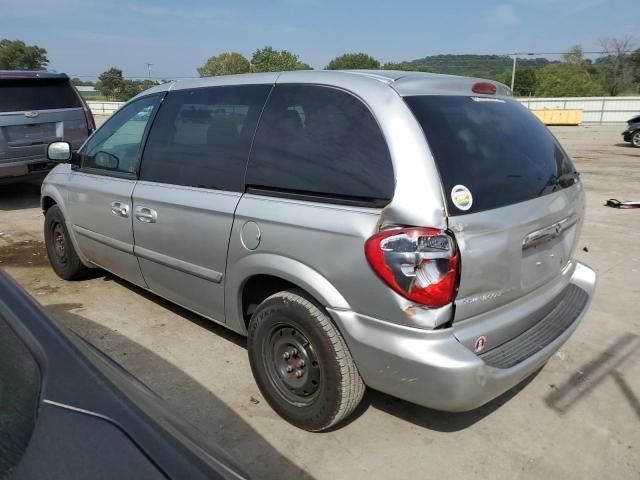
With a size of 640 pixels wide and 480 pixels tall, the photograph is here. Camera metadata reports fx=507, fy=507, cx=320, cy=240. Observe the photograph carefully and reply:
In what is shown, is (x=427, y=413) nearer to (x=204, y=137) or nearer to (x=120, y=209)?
(x=204, y=137)

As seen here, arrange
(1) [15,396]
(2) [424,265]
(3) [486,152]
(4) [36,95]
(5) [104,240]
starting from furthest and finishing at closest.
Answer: (4) [36,95], (5) [104,240], (3) [486,152], (2) [424,265], (1) [15,396]

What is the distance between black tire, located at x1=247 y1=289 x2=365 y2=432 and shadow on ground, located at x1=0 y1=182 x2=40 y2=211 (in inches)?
280

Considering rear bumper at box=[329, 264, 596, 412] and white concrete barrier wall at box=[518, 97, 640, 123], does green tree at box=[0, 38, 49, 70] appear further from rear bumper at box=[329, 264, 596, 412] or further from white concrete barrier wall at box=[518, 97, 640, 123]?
rear bumper at box=[329, 264, 596, 412]

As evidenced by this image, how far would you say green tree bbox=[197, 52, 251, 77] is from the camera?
7102 cm

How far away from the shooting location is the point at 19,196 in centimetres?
915

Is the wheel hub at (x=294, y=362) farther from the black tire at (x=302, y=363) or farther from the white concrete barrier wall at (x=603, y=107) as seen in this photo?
the white concrete barrier wall at (x=603, y=107)

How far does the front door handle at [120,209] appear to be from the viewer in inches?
145

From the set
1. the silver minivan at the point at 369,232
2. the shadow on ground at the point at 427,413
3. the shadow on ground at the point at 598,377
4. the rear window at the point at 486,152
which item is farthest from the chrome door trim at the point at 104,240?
the shadow on ground at the point at 598,377

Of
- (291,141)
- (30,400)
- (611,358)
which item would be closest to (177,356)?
(291,141)

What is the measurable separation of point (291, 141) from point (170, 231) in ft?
3.63

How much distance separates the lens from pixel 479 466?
8.23ft

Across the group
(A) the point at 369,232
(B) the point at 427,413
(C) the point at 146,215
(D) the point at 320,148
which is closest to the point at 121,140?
(C) the point at 146,215

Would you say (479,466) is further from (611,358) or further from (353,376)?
(611,358)

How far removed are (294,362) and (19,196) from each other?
8.45 metres
